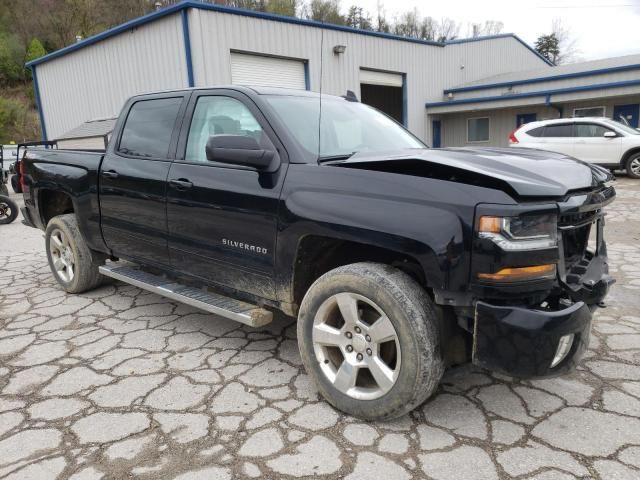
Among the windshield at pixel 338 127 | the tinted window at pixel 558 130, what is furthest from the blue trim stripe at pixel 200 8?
the windshield at pixel 338 127

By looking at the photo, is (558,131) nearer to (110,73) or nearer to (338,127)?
(338,127)

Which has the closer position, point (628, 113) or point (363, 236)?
point (363, 236)

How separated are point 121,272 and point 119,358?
908mm

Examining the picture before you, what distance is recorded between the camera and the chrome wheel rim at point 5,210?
964cm

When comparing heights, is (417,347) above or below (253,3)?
below

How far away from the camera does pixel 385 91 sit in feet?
73.9

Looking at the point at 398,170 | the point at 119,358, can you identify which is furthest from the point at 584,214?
the point at 119,358

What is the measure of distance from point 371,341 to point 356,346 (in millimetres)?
101

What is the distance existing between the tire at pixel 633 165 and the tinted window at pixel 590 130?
0.99 m

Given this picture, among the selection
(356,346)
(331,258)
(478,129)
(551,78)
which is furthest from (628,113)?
(356,346)

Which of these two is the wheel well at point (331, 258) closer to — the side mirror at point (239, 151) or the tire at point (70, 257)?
the side mirror at point (239, 151)

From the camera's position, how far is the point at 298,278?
288cm

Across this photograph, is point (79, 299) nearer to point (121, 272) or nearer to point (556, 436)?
point (121, 272)

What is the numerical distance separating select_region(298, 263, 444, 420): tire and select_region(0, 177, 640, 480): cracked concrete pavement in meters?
0.19
